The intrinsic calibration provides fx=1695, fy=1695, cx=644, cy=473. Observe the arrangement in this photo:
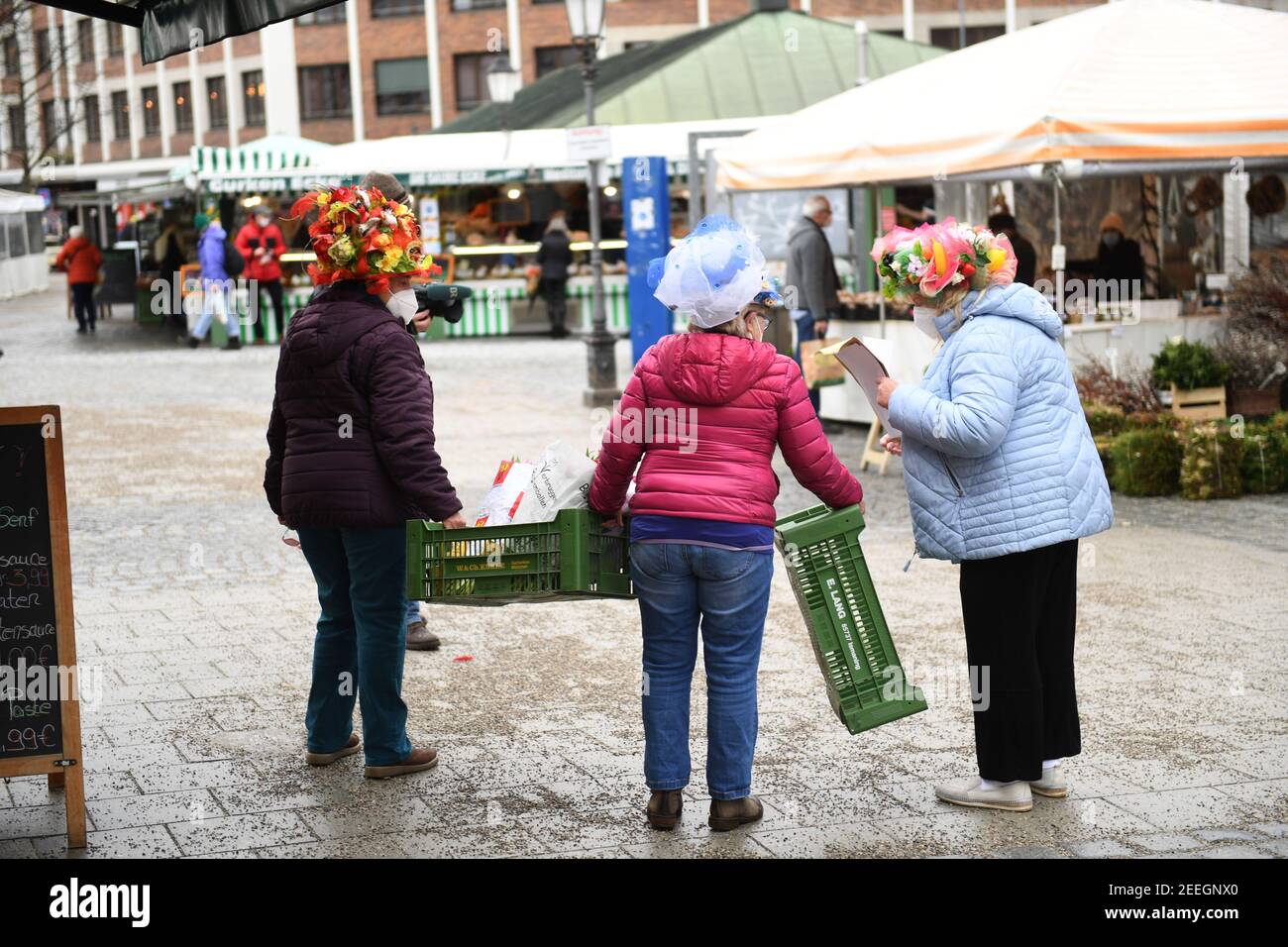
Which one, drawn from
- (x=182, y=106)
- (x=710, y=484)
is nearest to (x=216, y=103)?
(x=182, y=106)

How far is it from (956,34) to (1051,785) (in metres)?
47.2

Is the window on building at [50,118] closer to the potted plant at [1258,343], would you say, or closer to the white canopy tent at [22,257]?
the white canopy tent at [22,257]

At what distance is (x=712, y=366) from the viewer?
4766 mm

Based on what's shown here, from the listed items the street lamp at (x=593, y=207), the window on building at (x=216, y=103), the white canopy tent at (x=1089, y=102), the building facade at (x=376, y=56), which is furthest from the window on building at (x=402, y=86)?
the white canopy tent at (x=1089, y=102)

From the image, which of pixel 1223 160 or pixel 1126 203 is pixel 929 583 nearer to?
pixel 1223 160

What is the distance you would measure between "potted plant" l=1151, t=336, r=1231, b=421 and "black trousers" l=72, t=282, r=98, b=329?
872 inches

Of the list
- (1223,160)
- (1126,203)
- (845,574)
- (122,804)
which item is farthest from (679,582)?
(1126,203)

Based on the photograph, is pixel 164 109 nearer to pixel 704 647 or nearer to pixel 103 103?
pixel 103 103

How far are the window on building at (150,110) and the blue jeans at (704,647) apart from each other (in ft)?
→ 202

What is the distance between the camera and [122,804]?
5398 mm

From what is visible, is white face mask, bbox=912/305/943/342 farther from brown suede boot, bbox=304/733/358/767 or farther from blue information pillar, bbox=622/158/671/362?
blue information pillar, bbox=622/158/671/362

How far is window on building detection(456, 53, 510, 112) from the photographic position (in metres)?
54.8

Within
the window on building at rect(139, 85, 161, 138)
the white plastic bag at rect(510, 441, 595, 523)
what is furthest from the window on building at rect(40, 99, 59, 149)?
the white plastic bag at rect(510, 441, 595, 523)

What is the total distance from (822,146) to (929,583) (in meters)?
5.04
